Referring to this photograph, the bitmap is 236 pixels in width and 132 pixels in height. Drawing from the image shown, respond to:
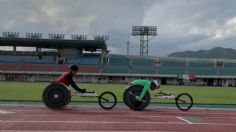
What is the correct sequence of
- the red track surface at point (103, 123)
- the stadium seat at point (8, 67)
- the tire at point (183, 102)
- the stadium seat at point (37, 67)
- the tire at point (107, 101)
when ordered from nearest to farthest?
the red track surface at point (103, 123)
the tire at point (107, 101)
the tire at point (183, 102)
the stadium seat at point (37, 67)
the stadium seat at point (8, 67)

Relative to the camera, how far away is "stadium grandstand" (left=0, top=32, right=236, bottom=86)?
93.4 metres

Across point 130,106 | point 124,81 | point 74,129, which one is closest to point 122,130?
point 74,129

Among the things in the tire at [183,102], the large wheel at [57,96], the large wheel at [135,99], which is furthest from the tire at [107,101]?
the tire at [183,102]

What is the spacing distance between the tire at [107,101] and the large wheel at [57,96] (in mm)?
1236

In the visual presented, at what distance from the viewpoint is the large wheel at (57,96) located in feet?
55.7

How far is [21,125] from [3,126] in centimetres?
46

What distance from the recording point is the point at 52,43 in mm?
94250

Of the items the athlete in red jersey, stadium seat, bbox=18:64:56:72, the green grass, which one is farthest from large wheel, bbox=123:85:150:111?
stadium seat, bbox=18:64:56:72

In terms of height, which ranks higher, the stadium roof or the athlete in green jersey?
the stadium roof

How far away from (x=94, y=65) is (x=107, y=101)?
78452mm

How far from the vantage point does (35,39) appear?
93.1 m

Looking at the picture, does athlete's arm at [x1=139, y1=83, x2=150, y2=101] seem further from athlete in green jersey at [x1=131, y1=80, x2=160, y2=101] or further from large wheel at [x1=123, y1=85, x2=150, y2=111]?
large wheel at [x1=123, y1=85, x2=150, y2=111]

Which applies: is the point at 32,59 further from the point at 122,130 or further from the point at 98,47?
the point at 122,130

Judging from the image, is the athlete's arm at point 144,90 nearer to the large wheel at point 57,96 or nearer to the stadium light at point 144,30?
the large wheel at point 57,96
